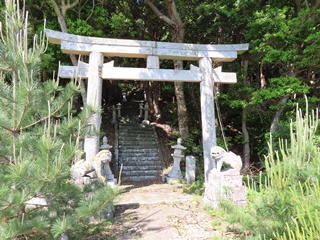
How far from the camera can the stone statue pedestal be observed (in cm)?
416

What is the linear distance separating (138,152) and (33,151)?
6445mm

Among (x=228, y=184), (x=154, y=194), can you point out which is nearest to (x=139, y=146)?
(x=154, y=194)

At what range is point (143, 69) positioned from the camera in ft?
18.8

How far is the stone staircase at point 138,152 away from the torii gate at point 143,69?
101 inches

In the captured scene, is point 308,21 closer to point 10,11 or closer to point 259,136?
point 259,136

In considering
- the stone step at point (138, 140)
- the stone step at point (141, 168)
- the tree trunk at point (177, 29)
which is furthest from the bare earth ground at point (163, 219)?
the stone step at point (138, 140)

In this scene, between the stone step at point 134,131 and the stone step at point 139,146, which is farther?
the stone step at point 134,131

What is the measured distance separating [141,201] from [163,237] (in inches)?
64.9

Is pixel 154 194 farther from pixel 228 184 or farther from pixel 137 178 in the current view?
pixel 228 184

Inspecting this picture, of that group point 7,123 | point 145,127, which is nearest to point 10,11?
point 7,123

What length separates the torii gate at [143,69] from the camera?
5.39m

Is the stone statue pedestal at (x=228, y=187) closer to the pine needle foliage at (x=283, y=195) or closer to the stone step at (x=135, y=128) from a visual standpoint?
the pine needle foliage at (x=283, y=195)

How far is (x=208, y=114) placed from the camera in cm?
613

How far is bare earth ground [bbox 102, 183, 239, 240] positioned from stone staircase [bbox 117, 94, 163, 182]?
6.34 feet
